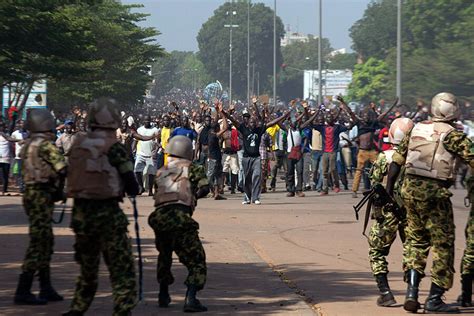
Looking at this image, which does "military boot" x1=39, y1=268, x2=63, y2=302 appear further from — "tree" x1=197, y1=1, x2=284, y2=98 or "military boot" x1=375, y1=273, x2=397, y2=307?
"tree" x1=197, y1=1, x2=284, y2=98

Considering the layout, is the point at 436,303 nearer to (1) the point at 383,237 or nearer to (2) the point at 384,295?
(2) the point at 384,295

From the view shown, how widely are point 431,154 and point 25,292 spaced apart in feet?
11.9

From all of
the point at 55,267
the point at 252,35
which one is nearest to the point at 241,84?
the point at 252,35

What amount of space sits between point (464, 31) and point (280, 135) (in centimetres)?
6443

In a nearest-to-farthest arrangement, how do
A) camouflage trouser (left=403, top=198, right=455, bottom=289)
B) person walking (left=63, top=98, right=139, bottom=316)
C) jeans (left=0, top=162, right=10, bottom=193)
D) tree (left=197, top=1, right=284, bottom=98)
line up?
person walking (left=63, top=98, right=139, bottom=316)
camouflage trouser (left=403, top=198, right=455, bottom=289)
jeans (left=0, top=162, right=10, bottom=193)
tree (left=197, top=1, right=284, bottom=98)

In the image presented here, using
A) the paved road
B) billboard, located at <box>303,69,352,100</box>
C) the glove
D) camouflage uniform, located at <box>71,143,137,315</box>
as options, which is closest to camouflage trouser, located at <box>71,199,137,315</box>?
camouflage uniform, located at <box>71,143,137,315</box>

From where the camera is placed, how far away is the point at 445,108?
33.1 feet

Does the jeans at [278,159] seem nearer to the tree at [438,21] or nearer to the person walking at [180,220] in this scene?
→ the person walking at [180,220]

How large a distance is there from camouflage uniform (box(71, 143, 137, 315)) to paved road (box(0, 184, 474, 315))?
38.9 inches

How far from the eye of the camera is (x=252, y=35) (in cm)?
18425

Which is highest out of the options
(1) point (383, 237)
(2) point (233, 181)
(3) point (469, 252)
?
(1) point (383, 237)

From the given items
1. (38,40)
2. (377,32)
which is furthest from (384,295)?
(377,32)

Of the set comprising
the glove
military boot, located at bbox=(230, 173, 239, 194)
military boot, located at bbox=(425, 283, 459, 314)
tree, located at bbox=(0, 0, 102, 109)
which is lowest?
military boot, located at bbox=(230, 173, 239, 194)

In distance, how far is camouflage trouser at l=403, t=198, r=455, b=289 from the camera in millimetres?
9883
